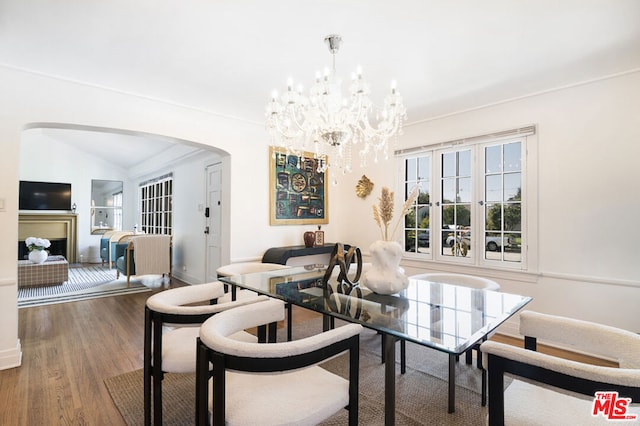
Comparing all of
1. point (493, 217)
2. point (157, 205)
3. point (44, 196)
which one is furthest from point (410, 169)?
point (44, 196)

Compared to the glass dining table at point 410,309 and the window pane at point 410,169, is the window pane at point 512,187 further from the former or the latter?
the glass dining table at point 410,309

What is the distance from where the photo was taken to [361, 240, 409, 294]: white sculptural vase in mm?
2016

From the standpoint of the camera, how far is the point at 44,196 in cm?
745

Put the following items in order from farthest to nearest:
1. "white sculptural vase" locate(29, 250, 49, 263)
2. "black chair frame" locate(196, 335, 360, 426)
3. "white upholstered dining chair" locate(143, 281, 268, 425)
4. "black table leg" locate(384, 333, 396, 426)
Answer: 1. "white sculptural vase" locate(29, 250, 49, 263)
2. "white upholstered dining chair" locate(143, 281, 268, 425)
3. "black table leg" locate(384, 333, 396, 426)
4. "black chair frame" locate(196, 335, 360, 426)

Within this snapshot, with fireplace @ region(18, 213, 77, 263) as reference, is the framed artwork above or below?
above

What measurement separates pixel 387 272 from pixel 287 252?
2184mm

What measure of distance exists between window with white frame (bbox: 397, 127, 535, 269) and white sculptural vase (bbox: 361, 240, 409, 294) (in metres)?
1.96

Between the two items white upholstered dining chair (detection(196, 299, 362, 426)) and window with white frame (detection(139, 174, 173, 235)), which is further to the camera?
window with white frame (detection(139, 174, 173, 235))

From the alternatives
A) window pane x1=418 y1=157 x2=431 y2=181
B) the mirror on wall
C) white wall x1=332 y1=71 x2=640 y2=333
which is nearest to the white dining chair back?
white wall x1=332 y1=71 x2=640 y2=333

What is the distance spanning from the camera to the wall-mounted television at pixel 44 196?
23.7ft

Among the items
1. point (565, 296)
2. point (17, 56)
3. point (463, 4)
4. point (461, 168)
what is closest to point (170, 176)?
point (17, 56)

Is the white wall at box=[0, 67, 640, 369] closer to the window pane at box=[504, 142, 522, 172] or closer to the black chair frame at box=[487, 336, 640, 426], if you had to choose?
the window pane at box=[504, 142, 522, 172]

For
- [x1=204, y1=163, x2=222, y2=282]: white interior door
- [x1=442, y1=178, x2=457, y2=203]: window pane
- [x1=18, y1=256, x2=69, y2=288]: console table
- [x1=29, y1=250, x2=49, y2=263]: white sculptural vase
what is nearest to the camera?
[x1=442, y1=178, x2=457, y2=203]: window pane

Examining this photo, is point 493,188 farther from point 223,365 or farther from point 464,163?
point 223,365
